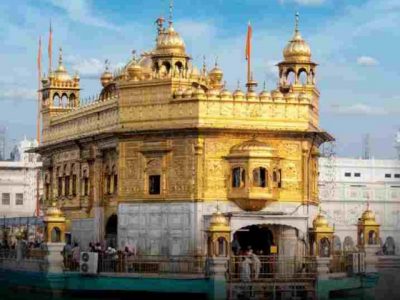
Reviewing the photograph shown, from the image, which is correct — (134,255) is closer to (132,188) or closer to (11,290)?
(132,188)

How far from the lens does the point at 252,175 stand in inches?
1209

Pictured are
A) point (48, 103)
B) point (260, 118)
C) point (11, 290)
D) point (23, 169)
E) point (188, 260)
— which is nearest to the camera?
point (188, 260)

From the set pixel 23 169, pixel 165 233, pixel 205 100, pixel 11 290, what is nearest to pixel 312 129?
pixel 205 100

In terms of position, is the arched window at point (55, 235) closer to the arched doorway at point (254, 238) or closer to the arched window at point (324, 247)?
the arched doorway at point (254, 238)

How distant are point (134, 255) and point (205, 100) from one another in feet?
17.5

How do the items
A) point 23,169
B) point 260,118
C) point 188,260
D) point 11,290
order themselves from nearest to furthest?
point 188,260 < point 260,118 < point 11,290 < point 23,169

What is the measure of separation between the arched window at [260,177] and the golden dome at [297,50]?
19.3ft

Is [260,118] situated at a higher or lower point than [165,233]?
higher

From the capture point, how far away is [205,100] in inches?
1208

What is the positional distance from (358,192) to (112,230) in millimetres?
40472

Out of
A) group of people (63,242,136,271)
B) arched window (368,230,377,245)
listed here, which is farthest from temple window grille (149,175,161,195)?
arched window (368,230,377,245)

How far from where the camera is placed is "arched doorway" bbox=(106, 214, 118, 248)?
34094mm

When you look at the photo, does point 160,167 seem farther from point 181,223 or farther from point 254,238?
point 254,238

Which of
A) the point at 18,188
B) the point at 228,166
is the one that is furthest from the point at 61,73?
the point at 18,188
